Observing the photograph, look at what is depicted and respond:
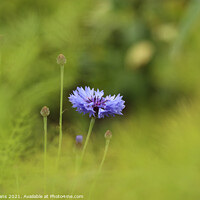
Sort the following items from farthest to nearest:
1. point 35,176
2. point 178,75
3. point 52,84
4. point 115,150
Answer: point 178,75 < point 52,84 < point 115,150 < point 35,176

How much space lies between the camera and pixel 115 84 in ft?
3.31

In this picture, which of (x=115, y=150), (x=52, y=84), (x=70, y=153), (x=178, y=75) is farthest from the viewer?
(x=178, y=75)

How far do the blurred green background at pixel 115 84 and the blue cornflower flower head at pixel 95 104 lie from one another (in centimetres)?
12

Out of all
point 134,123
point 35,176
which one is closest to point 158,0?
point 134,123

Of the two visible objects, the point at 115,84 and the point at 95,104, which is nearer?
the point at 95,104

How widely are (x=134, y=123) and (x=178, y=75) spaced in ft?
0.70

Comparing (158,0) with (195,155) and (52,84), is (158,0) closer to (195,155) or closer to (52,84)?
(52,84)

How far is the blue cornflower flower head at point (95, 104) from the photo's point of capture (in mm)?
299

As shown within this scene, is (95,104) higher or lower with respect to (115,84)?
lower

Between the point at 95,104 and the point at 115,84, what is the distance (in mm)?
696

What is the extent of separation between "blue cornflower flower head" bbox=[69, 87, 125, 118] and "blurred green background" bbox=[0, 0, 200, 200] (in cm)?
12

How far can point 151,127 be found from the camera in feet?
2.73

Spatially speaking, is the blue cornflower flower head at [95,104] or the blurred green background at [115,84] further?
the blurred green background at [115,84]

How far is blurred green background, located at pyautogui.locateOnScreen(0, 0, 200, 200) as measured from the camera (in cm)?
55
